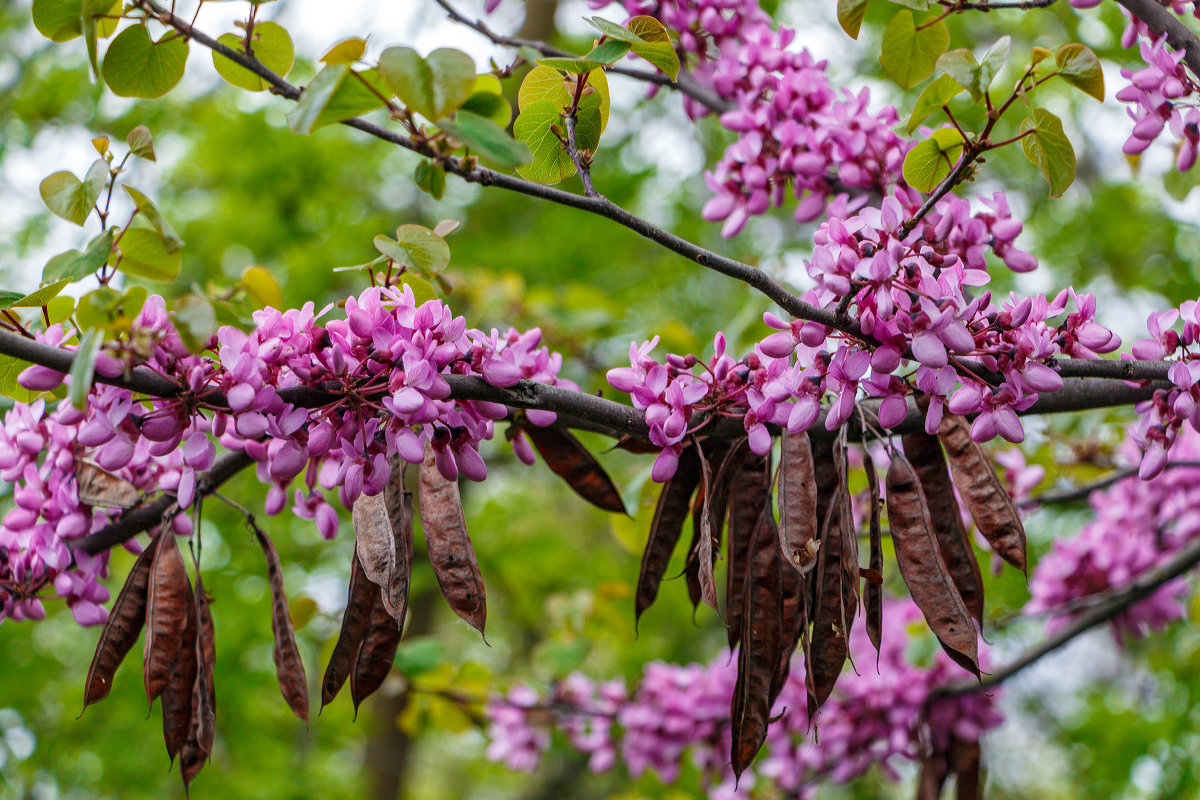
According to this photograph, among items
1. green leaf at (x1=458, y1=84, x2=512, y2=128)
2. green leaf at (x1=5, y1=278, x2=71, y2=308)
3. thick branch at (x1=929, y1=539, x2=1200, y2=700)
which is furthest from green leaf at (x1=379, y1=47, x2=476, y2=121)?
thick branch at (x1=929, y1=539, x2=1200, y2=700)

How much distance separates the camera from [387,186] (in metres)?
8.45

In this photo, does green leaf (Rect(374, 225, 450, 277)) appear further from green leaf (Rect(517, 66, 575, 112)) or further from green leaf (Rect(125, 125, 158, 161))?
green leaf (Rect(125, 125, 158, 161))

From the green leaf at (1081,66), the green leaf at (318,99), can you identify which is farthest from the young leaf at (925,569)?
the green leaf at (318,99)

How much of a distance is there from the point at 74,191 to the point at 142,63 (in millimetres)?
328

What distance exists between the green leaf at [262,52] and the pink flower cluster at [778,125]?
1.15m

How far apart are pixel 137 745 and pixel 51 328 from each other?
4.76 m

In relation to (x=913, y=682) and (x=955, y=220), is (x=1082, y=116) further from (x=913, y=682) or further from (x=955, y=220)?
(x=955, y=220)

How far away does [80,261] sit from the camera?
1324 millimetres

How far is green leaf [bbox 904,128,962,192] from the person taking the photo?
1.75 m

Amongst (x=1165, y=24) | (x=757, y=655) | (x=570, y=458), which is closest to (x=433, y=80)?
(x=570, y=458)

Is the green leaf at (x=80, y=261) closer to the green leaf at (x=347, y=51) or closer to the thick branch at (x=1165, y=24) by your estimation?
the green leaf at (x=347, y=51)

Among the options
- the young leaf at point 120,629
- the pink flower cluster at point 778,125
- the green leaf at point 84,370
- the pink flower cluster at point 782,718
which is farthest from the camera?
the pink flower cluster at point 782,718

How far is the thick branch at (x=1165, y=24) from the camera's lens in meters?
1.85

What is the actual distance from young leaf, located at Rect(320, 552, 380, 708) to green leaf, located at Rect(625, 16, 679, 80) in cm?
110
